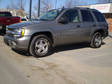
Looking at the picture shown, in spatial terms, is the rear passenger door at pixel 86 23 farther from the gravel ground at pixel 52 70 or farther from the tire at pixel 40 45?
the tire at pixel 40 45

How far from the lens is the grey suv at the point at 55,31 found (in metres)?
4.58

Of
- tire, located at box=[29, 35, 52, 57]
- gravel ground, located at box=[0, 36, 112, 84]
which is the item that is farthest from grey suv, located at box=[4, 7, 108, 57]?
gravel ground, located at box=[0, 36, 112, 84]

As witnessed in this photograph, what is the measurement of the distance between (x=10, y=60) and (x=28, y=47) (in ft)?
2.43

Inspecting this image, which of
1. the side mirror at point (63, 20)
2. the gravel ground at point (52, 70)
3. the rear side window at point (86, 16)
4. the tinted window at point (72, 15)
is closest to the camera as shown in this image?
the gravel ground at point (52, 70)

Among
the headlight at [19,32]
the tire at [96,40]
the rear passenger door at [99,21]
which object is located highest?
the rear passenger door at [99,21]

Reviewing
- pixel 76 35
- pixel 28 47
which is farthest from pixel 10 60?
pixel 76 35

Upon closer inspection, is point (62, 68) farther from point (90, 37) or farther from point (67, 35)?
point (90, 37)

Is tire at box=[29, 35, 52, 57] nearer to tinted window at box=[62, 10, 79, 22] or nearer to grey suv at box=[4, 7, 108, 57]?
grey suv at box=[4, 7, 108, 57]

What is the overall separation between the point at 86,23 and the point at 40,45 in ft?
8.21

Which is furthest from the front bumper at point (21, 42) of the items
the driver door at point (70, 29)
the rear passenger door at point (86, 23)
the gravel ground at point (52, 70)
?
the rear passenger door at point (86, 23)

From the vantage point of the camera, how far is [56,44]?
5281mm

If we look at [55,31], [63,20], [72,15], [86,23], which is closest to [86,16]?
[86,23]

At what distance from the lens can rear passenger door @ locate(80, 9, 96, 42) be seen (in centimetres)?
602

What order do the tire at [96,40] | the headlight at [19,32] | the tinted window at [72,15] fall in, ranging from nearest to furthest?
the headlight at [19,32], the tinted window at [72,15], the tire at [96,40]
